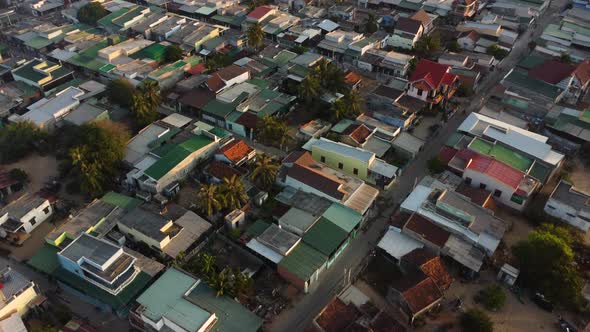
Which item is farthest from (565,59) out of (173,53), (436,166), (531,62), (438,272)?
(173,53)

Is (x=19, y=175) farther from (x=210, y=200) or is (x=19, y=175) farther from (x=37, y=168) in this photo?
(x=210, y=200)

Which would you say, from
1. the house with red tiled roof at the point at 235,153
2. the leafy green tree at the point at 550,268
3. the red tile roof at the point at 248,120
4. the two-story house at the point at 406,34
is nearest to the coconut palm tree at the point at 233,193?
the house with red tiled roof at the point at 235,153

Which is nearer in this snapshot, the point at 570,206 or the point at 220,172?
the point at 570,206

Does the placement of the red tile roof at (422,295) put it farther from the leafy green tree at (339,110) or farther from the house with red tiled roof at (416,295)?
the leafy green tree at (339,110)

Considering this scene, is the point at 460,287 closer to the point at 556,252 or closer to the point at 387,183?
the point at 556,252

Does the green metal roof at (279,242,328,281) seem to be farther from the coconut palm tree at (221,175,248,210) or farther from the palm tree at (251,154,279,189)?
the palm tree at (251,154,279,189)

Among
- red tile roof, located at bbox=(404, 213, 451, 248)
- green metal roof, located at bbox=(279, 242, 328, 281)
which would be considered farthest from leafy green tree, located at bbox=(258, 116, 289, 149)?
red tile roof, located at bbox=(404, 213, 451, 248)
